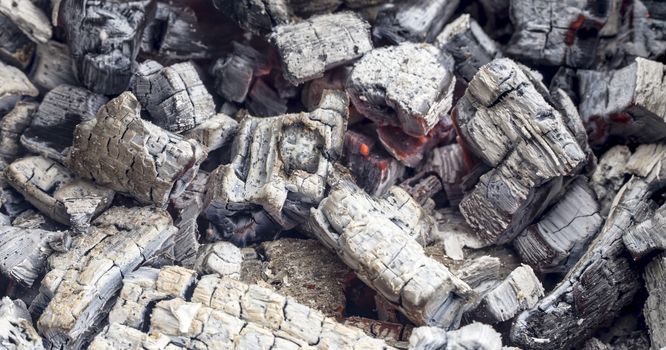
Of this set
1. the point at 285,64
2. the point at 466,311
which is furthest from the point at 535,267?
the point at 285,64

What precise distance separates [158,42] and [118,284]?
1.08m

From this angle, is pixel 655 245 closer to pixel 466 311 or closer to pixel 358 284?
pixel 466 311

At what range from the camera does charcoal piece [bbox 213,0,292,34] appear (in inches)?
111

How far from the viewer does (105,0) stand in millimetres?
2760

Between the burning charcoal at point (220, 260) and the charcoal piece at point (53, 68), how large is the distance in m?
0.97

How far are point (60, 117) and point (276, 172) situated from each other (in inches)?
36.6

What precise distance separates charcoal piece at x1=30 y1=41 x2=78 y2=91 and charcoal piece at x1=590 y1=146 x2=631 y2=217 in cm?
217

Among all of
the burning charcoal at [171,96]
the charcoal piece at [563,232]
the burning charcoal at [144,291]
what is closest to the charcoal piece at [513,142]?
the charcoal piece at [563,232]

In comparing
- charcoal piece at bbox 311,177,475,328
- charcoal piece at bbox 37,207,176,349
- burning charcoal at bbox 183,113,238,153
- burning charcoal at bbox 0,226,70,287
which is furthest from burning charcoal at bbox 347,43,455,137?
burning charcoal at bbox 0,226,70,287

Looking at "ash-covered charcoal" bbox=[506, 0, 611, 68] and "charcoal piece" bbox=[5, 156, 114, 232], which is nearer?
"charcoal piece" bbox=[5, 156, 114, 232]

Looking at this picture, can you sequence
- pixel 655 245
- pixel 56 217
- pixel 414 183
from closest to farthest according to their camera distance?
pixel 655 245, pixel 56 217, pixel 414 183

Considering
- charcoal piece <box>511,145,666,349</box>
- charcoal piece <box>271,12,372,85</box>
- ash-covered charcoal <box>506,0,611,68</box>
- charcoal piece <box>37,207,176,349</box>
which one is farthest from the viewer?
ash-covered charcoal <box>506,0,611,68</box>

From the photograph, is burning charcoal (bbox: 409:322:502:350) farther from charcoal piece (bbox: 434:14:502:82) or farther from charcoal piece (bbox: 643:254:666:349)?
charcoal piece (bbox: 434:14:502:82)

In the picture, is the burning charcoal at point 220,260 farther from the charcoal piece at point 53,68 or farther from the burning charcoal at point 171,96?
the charcoal piece at point 53,68
